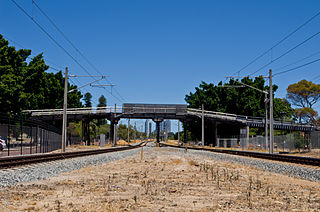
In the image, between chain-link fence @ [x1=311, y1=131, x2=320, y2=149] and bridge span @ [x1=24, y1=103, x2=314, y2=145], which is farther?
bridge span @ [x1=24, y1=103, x2=314, y2=145]

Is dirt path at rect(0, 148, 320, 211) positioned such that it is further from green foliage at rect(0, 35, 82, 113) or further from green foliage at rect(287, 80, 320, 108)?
green foliage at rect(287, 80, 320, 108)

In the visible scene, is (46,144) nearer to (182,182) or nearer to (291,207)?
(182,182)

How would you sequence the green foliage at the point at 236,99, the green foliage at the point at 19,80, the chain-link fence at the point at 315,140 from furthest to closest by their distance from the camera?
1. the green foliage at the point at 236,99
2. the green foliage at the point at 19,80
3. the chain-link fence at the point at 315,140

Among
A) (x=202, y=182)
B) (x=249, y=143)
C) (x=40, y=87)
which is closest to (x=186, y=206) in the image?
(x=202, y=182)

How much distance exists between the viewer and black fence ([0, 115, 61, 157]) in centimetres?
2540

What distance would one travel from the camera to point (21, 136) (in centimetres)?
2736

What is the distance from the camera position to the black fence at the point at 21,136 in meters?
25.4

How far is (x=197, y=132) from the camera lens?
94188mm

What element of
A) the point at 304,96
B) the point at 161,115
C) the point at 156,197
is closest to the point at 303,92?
the point at 304,96

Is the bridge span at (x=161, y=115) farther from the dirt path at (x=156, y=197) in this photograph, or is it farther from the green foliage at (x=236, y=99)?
the dirt path at (x=156, y=197)

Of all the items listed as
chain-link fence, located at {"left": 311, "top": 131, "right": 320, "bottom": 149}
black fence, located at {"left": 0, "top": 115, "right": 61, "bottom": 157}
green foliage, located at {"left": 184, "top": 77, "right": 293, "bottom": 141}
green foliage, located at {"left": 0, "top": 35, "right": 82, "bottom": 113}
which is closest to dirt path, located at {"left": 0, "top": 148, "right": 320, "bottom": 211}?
black fence, located at {"left": 0, "top": 115, "right": 61, "bottom": 157}

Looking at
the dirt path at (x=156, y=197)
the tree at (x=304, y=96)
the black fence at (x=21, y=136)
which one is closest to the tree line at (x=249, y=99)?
the tree at (x=304, y=96)

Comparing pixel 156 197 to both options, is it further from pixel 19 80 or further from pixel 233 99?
pixel 233 99

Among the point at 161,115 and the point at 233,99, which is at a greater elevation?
the point at 233,99
